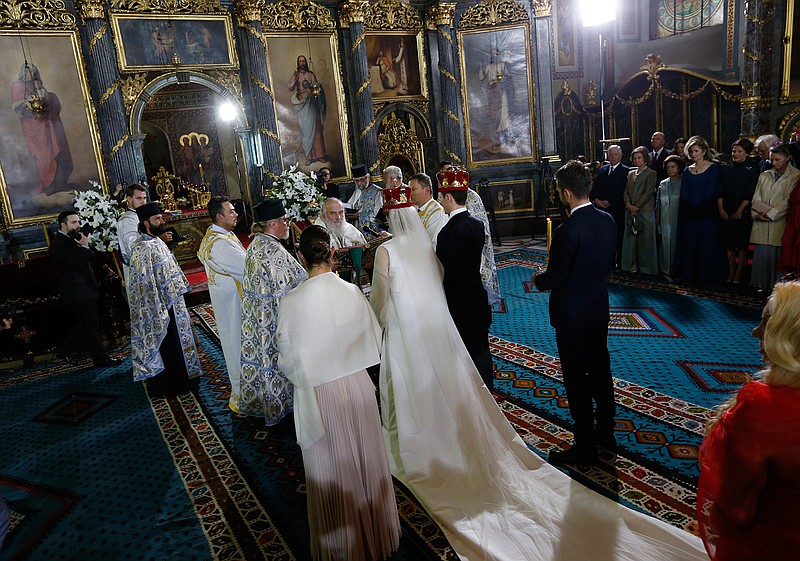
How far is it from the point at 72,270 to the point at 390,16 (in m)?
9.28

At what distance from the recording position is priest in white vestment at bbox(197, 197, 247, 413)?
484 centimetres

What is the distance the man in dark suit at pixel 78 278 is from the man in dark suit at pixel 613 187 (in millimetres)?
7112

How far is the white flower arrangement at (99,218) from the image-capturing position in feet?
24.6

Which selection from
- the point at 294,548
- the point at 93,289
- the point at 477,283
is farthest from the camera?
the point at 93,289

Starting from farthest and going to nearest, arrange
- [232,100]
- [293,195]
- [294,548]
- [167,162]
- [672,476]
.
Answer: [167,162]
[232,100]
[293,195]
[672,476]
[294,548]

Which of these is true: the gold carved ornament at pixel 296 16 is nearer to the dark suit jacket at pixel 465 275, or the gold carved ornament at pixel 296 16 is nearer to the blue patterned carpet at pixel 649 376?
the blue patterned carpet at pixel 649 376

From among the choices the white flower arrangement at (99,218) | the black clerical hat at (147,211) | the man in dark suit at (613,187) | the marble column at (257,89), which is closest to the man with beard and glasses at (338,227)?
the black clerical hat at (147,211)

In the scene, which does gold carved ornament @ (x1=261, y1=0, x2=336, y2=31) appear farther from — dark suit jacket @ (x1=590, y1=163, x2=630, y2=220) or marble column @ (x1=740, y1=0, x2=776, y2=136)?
marble column @ (x1=740, y1=0, x2=776, y2=136)

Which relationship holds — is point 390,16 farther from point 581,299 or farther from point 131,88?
point 581,299

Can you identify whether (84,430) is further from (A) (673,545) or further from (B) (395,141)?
(B) (395,141)

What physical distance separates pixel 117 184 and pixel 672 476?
33.0 ft

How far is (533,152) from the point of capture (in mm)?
13289

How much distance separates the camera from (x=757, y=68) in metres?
10.5

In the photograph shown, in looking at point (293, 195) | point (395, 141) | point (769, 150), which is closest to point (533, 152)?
point (395, 141)
